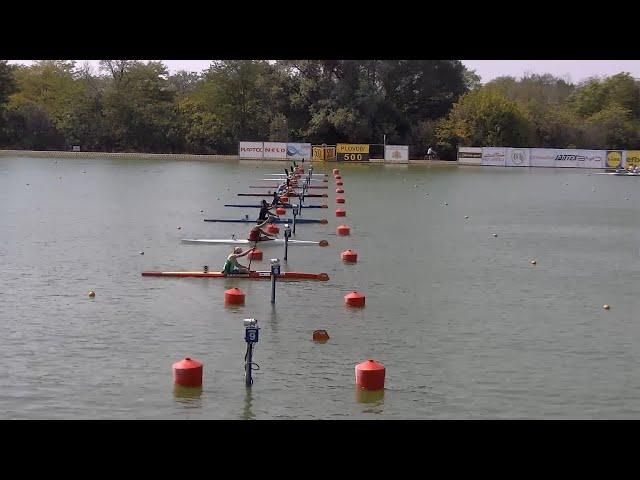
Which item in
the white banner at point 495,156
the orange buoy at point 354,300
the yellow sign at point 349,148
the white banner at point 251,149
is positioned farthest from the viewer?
the white banner at point 495,156

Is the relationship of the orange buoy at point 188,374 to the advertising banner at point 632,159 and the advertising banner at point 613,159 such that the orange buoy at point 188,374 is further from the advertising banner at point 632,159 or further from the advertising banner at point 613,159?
the advertising banner at point 613,159

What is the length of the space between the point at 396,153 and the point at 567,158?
39.5ft

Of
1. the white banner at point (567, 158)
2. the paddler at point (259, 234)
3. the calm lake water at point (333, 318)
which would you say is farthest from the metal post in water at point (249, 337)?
the white banner at point (567, 158)

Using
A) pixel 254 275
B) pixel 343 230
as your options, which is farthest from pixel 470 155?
pixel 254 275

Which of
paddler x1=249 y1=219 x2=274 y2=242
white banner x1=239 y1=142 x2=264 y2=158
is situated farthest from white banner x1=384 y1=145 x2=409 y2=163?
paddler x1=249 y1=219 x2=274 y2=242

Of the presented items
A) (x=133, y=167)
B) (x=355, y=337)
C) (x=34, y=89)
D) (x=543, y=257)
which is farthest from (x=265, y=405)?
(x=34, y=89)

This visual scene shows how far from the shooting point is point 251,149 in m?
69.1

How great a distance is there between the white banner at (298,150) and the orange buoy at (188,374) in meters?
56.8

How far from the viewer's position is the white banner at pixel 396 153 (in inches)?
2774

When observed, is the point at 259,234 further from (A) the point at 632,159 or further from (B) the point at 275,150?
(A) the point at 632,159

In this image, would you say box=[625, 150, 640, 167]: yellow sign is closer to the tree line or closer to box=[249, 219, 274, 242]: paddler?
the tree line

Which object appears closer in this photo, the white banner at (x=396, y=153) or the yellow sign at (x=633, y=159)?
the yellow sign at (x=633, y=159)

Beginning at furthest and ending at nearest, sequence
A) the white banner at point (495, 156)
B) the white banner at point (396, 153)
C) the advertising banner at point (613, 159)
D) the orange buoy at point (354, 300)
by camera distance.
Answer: the white banner at point (396, 153) < the white banner at point (495, 156) < the advertising banner at point (613, 159) < the orange buoy at point (354, 300)
